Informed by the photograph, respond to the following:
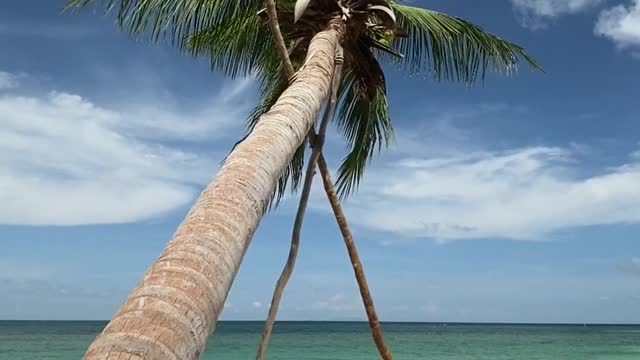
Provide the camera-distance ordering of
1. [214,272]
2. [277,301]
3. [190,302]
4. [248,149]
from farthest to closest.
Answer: [277,301]
[248,149]
[214,272]
[190,302]

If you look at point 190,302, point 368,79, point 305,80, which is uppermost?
point 368,79

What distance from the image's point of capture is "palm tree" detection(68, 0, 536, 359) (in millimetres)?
1969

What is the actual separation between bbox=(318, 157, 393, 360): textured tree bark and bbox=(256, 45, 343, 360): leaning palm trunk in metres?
0.37

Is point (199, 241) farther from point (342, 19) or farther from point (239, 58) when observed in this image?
point (239, 58)

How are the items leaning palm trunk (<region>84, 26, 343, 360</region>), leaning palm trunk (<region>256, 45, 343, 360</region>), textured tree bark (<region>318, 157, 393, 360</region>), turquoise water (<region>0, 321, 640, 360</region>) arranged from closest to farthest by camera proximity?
leaning palm trunk (<region>84, 26, 343, 360</region>), leaning palm trunk (<region>256, 45, 343, 360</region>), textured tree bark (<region>318, 157, 393, 360</region>), turquoise water (<region>0, 321, 640, 360</region>)

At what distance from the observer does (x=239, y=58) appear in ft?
28.1

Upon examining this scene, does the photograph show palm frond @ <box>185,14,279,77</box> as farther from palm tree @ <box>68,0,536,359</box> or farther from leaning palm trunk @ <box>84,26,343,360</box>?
leaning palm trunk @ <box>84,26,343,360</box>

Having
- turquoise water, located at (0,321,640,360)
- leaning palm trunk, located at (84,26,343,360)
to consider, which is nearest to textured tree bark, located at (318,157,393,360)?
leaning palm trunk, located at (84,26,343,360)

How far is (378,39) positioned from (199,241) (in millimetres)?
4831

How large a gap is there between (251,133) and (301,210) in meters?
2.20

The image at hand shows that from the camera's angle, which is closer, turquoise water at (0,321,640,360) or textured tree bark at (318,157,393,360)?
textured tree bark at (318,157,393,360)

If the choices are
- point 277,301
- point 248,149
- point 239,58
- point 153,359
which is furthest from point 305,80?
point 239,58

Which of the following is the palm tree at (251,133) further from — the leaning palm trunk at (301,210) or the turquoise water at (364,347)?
the turquoise water at (364,347)

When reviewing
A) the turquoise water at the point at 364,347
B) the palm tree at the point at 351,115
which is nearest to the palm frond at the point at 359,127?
the palm tree at the point at 351,115
